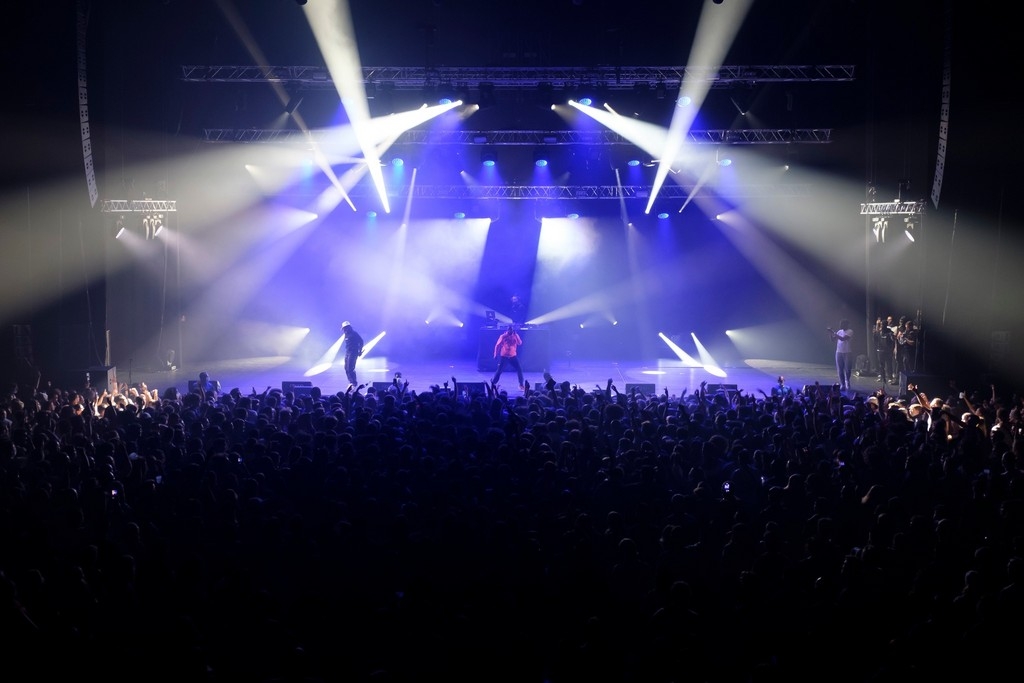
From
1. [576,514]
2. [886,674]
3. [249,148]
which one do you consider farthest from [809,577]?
[249,148]

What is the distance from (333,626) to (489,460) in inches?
119

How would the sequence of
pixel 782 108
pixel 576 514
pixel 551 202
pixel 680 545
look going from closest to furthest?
pixel 680 545, pixel 576 514, pixel 782 108, pixel 551 202

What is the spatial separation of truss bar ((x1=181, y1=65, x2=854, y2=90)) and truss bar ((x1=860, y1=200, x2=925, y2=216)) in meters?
2.78

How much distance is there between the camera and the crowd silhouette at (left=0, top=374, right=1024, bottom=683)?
4016mm

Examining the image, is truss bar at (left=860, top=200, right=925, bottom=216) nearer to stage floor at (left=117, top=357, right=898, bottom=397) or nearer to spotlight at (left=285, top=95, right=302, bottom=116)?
stage floor at (left=117, top=357, right=898, bottom=397)

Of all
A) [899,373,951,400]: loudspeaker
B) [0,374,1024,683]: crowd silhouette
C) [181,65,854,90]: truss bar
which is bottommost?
[0,374,1024,683]: crowd silhouette

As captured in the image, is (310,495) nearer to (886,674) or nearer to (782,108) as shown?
(886,674)

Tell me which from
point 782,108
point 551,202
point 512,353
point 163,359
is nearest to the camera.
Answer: point 512,353

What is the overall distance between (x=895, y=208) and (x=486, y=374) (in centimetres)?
1052

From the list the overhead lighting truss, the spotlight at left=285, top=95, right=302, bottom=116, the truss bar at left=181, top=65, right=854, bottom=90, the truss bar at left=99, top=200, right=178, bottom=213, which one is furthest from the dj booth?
the truss bar at left=99, top=200, right=178, bottom=213

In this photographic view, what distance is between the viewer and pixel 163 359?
71.4 feet

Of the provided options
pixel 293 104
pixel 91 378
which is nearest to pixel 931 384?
pixel 293 104

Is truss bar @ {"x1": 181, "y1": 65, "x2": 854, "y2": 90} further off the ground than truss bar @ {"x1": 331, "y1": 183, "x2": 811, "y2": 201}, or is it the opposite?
truss bar @ {"x1": 181, "y1": 65, "x2": 854, "y2": 90}

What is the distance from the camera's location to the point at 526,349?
884 inches
